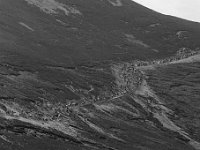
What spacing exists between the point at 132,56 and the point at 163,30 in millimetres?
36101

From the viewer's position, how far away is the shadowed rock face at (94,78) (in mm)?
66938

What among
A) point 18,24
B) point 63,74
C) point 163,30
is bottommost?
point 63,74

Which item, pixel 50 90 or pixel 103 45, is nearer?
pixel 50 90

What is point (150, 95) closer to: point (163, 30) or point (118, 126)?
point (118, 126)

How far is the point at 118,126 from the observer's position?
7512 centimetres

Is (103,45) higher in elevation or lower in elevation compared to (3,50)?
higher

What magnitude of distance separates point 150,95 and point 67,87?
18.8 meters

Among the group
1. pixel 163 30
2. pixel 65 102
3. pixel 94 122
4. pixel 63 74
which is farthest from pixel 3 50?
pixel 163 30

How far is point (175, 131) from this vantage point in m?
83.1

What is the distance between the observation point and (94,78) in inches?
3839

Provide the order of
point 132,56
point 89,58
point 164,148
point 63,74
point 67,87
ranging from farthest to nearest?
point 132,56, point 89,58, point 63,74, point 67,87, point 164,148

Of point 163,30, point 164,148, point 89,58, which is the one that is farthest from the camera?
point 163,30

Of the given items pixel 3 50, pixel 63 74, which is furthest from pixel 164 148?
pixel 3 50

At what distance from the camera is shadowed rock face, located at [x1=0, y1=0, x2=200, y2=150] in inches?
2635
